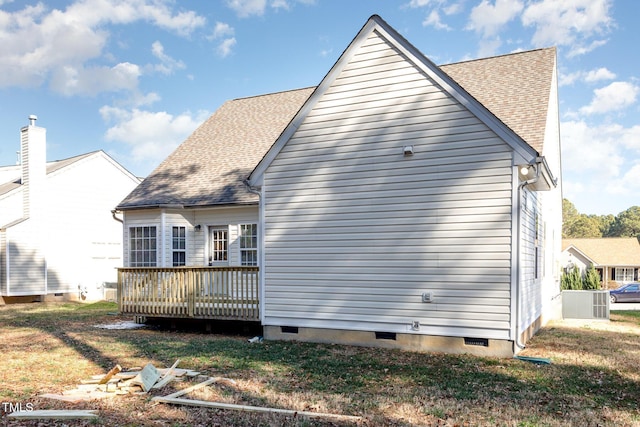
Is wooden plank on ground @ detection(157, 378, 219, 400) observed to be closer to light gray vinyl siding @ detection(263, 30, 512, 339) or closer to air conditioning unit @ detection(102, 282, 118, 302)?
light gray vinyl siding @ detection(263, 30, 512, 339)

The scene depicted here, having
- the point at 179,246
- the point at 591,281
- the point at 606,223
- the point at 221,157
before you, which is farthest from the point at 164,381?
the point at 606,223

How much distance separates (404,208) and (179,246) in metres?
7.45

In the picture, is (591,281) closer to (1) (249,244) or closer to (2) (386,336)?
(2) (386,336)

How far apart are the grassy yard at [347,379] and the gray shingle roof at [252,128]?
4.19 m

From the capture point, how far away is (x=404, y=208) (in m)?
9.02

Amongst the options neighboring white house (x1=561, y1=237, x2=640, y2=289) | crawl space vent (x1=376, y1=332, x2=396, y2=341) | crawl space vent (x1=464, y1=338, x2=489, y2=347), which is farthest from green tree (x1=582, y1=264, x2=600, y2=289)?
neighboring white house (x1=561, y1=237, x2=640, y2=289)

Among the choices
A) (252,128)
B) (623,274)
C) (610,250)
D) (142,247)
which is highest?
(252,128)

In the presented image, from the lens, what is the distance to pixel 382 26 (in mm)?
9273

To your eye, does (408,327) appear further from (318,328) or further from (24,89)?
(24,89)

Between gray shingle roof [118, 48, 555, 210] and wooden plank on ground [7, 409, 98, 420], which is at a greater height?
gray shingle roof [118, 48, 555, 210]

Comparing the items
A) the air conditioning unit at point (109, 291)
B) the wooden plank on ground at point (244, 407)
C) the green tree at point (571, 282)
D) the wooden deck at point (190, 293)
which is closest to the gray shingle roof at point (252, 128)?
the wooden deck at point (190, 293)

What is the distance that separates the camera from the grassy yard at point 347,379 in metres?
5.22

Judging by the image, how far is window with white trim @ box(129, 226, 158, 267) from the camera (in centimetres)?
1376

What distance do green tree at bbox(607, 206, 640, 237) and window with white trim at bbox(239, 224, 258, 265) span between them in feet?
294
